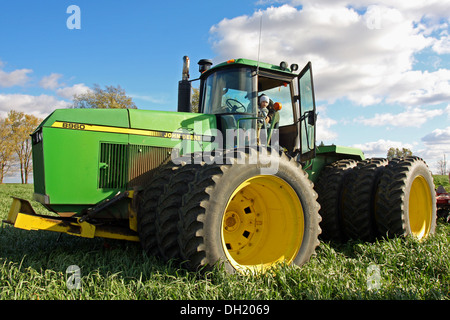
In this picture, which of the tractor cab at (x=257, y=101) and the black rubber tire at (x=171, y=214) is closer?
the black rubber tire at (x=171, y=214)

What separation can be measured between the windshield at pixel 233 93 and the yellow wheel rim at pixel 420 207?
3.41 m

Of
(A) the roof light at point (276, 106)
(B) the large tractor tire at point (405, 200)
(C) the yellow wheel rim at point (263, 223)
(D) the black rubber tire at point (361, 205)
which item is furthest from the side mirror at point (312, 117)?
(C) the yellow wheel rim at point (263, 223)

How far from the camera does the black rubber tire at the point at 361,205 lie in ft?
17.4

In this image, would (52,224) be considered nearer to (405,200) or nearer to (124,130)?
(124,130)


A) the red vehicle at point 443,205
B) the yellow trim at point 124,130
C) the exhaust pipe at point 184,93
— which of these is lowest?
the red vehicle at point 443,205

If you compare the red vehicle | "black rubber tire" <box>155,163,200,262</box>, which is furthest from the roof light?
the red vehicle

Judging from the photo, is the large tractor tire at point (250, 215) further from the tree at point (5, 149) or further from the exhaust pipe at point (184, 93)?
the tree at point (5, 149)

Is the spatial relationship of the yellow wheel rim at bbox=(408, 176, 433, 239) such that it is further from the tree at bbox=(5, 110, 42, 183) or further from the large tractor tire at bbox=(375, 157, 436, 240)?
the tree at bbox=(5, 110, 42, 183)

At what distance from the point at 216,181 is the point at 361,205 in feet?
9.39

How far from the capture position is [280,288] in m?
3.38

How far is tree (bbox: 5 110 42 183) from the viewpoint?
4550 centimetres

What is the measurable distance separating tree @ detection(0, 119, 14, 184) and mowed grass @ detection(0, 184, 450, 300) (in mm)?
46056

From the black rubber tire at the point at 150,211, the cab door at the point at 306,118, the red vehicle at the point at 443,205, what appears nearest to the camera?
the black rubber tire at the point at 150,211

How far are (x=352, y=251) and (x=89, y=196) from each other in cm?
358
